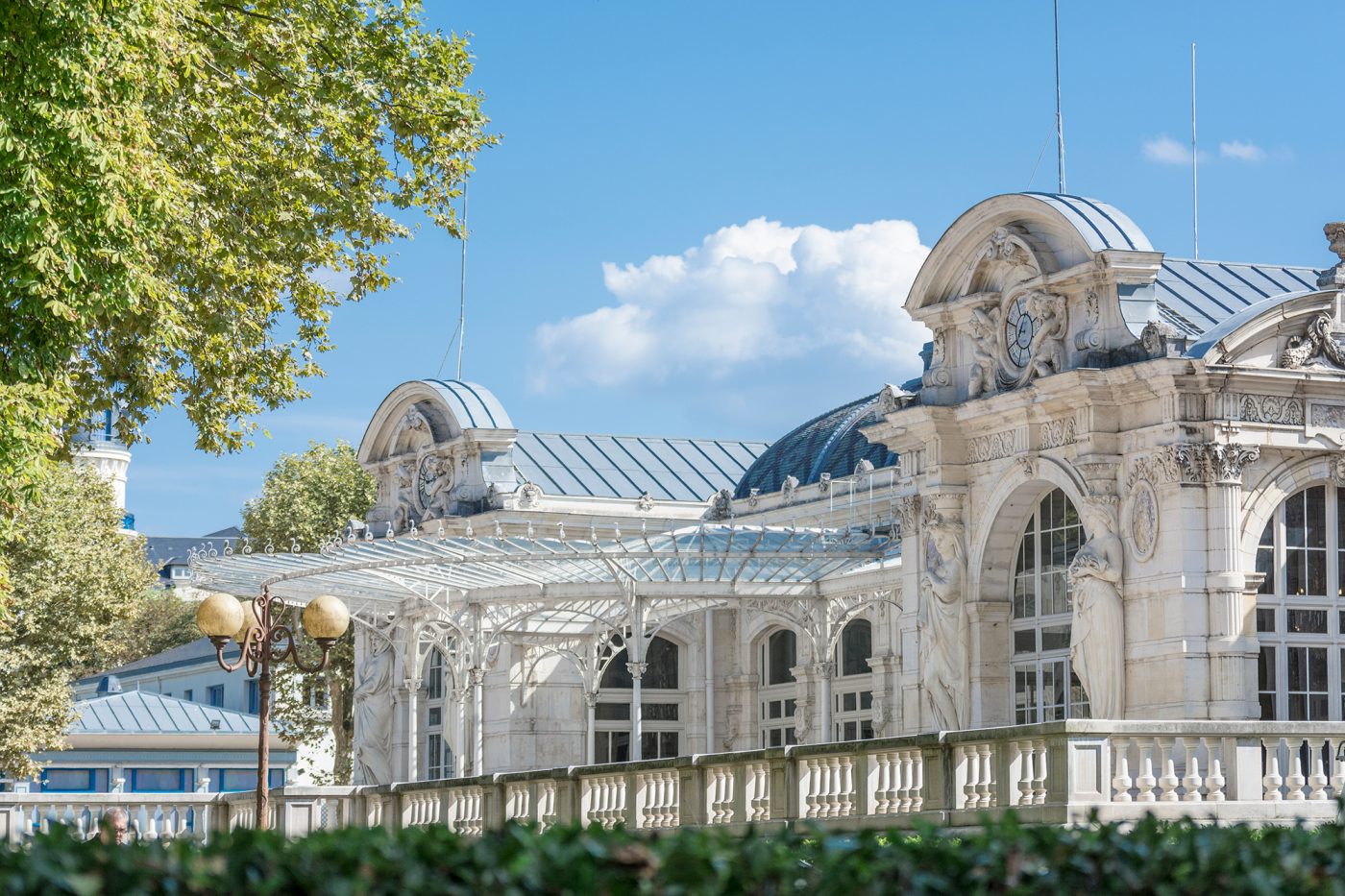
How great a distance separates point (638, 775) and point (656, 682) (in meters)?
21.8

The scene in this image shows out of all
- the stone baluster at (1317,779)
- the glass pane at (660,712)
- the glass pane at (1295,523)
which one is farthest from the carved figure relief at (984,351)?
the glass pane at (660,712)

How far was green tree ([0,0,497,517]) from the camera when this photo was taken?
17375 millimetres

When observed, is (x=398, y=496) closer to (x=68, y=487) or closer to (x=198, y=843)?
(x=68, y=487)

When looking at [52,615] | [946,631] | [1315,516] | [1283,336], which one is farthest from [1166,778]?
[52,615]

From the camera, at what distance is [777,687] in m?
40.9

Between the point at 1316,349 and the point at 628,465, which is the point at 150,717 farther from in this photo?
the point at 1316,349

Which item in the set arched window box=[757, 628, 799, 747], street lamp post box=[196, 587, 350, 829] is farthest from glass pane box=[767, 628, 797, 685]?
street lamp post box=[196, 587, 350, 829]

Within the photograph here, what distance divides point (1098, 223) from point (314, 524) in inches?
1440

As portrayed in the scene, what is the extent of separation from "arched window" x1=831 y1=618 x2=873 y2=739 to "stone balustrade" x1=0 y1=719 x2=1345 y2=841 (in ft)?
53.1

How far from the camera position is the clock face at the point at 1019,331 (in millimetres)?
27562

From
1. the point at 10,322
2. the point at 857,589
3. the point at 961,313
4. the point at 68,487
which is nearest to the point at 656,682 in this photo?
the point at 857,589

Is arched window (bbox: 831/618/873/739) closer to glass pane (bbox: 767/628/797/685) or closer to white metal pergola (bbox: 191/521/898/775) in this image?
glass pane (bbox: 767/628/797/685)

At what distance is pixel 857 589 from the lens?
1356 inches

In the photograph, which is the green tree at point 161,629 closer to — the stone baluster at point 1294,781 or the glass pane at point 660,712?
the glass pane at point 660,712
